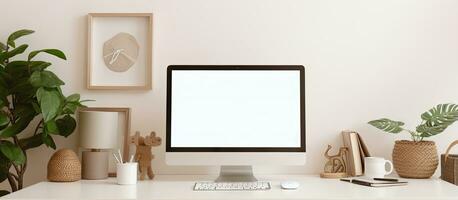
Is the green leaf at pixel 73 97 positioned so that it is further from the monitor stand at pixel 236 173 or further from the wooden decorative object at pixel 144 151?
the monitor stand at pixel 236 173

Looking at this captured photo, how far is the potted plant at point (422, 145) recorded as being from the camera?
6.91 ft

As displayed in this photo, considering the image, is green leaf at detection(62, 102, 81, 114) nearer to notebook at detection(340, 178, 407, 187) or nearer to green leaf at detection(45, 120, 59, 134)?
green leaf at detection(45, 120, 59, 134)

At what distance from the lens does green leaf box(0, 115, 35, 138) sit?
2047 mm

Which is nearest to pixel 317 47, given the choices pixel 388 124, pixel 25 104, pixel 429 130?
pixel 388 124

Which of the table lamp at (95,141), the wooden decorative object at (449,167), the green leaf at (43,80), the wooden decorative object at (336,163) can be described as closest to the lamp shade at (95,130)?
the table lamp at (95,141)

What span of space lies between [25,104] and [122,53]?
493 millimetres

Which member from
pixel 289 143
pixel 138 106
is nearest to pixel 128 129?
pixel 138 106

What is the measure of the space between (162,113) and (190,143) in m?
0.39

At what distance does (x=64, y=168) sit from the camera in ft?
6.59

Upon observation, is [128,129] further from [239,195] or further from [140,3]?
[239,195]

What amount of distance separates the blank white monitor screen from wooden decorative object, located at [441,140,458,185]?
2.21ft

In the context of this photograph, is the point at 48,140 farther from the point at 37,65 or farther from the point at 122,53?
the point at 122,53

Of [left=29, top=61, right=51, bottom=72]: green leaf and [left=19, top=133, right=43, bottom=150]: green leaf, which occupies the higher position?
[left=29, top=61, right=51, bottom=72]: green leaf

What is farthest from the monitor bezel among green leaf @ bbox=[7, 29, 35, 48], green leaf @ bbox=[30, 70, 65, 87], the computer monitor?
green leaf @ bbox=[7, 29, 35, 48]
